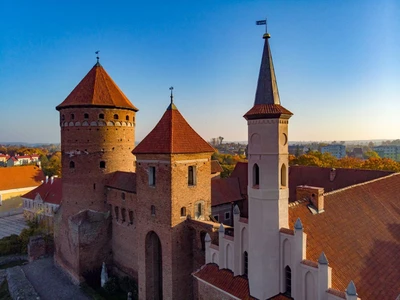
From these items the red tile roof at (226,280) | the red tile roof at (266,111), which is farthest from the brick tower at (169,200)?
Answer: the red tile roof at (266,111)

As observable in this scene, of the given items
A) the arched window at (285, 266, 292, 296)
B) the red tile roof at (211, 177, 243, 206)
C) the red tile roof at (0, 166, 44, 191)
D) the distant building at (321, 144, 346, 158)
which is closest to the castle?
the arched window at (285, 266, 292, 296)

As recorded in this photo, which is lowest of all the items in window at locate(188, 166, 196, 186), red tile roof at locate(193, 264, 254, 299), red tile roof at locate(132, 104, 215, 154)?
red tile roof at locate(193, 264, 254, 299)

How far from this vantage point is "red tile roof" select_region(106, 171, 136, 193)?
67.7 ft

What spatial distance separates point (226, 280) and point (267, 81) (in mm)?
8461

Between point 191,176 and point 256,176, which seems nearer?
point 256,176

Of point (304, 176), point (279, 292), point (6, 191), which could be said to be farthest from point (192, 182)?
point (6, 191)

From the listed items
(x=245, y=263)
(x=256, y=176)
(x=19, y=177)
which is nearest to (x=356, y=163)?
(x=245, y=263)

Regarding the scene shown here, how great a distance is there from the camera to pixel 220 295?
1316 centimetres

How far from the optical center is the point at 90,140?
72.4 feet

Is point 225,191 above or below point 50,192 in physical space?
above

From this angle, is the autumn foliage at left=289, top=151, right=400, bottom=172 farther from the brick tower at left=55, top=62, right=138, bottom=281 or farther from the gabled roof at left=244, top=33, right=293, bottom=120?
the gabled roof at left=244, top=33, right=293, bottom=120

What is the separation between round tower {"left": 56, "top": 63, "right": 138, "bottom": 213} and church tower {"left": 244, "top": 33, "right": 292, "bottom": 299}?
13.7 meters

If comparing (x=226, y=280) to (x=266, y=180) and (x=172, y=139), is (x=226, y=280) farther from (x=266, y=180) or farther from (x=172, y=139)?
(x=172, y=139)

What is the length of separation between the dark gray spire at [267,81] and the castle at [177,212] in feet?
0.13
